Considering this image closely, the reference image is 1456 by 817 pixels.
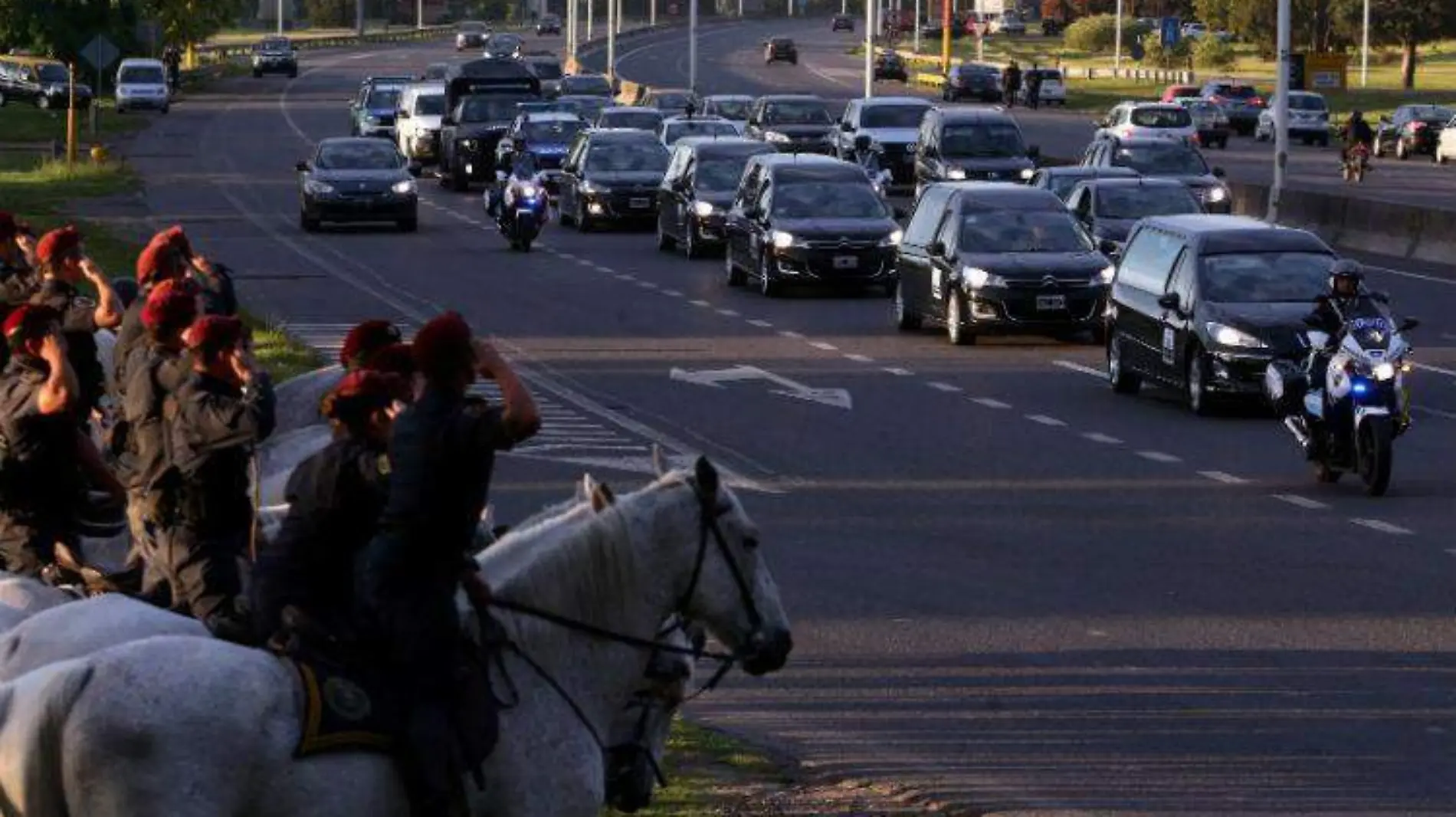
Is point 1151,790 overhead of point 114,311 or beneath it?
beneath

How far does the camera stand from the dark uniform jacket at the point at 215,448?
11094 mm

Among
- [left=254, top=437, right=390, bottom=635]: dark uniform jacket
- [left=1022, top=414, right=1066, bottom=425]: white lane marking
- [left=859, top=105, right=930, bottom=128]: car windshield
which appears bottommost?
[left=1022, top=414, right=1066, bottom=425]: white lane marking

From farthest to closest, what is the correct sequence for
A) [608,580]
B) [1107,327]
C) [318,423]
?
[1107,327]
[318,423]
[608,580]

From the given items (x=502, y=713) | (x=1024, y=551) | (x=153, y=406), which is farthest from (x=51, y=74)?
(x=502, y=713)

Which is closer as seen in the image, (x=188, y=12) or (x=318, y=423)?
(x=318, y=423)

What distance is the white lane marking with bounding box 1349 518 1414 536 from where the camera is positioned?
18.8 m

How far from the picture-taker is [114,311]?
1591cm

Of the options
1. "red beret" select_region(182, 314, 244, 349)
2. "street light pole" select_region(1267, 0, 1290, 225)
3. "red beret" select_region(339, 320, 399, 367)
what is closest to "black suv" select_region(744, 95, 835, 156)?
"street light pole" select_region(1267, 0, 1290, 225)

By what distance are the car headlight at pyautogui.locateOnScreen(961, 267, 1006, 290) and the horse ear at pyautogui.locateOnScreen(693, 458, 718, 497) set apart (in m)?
22.2

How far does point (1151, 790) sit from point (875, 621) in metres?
4.01

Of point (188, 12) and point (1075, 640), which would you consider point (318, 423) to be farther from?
point (188, 12)

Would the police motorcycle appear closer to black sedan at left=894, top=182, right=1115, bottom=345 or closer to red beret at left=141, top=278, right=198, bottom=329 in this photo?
black sedan at left=894, top=182, right=1115, bottom=345

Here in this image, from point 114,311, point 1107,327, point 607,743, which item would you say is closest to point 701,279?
point 1107,327

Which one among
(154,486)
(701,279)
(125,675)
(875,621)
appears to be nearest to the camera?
(125,675)
